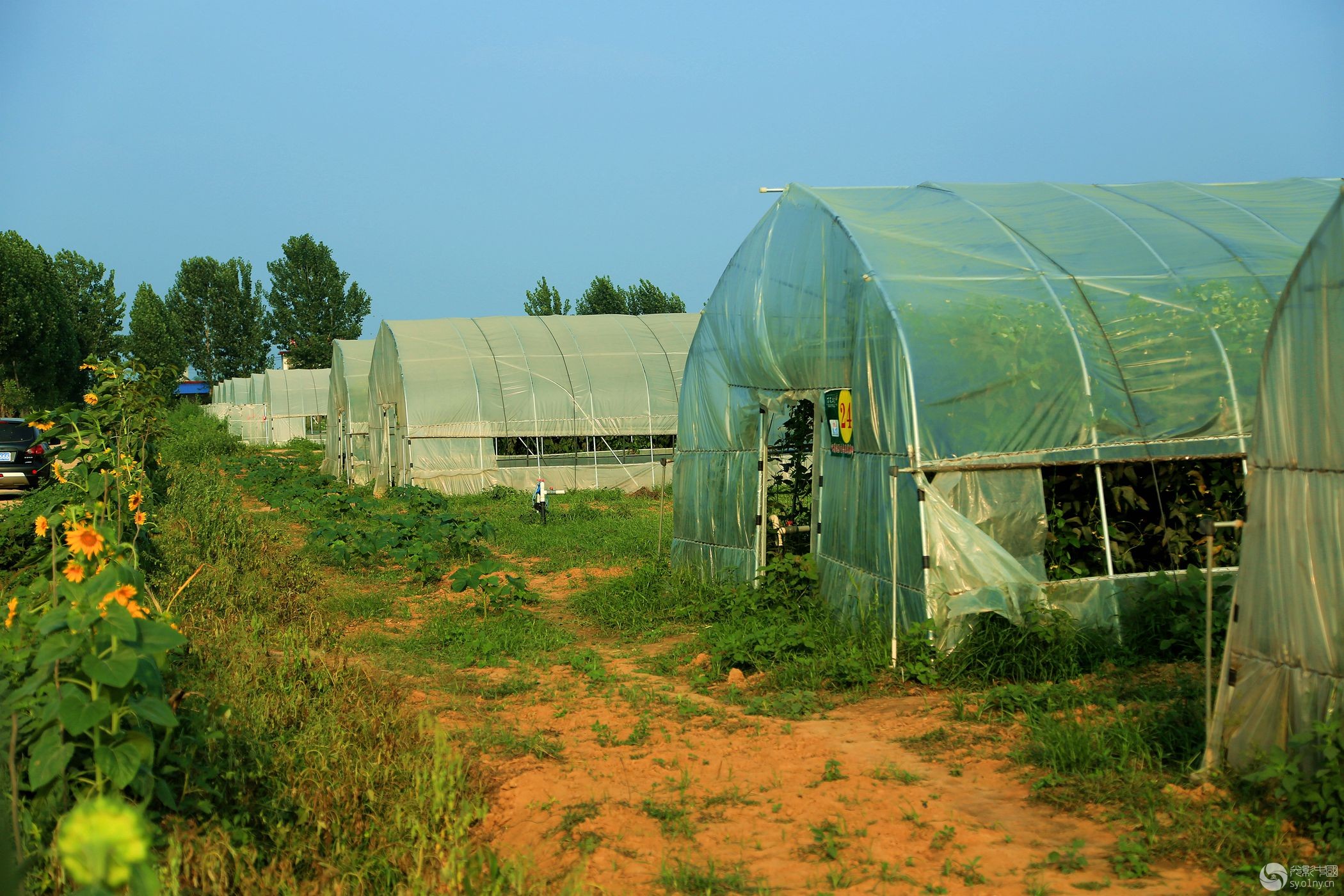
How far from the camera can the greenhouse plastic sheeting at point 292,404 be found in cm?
4841

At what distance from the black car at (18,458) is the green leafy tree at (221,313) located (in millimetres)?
65521

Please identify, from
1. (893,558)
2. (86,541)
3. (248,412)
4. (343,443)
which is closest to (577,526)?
(893,558)

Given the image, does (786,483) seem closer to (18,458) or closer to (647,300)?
(18,458)

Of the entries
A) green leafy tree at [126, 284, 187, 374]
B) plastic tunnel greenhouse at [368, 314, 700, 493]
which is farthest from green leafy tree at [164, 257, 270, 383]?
plastic tunnel greenhouse at [368, 314, 700, 493]

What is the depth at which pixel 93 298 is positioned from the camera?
65750 millimetres

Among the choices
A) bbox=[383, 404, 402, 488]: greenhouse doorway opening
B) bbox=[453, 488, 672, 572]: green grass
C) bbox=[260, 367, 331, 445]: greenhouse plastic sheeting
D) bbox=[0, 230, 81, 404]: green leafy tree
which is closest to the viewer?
bbox=[453, 488, 672, 572]: green grass

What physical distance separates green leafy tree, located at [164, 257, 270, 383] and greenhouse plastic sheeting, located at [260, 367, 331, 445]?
127 ft

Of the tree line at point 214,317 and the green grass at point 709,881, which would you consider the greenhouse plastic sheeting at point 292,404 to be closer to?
the tree line at point 214,317

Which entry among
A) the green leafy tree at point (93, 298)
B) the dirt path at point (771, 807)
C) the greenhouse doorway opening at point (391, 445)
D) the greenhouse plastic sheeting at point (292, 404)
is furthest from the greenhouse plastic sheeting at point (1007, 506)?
the green leafy tree at point (93, 298)

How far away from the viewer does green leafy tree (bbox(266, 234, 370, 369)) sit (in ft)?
258

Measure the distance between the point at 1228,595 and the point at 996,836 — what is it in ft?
13.6

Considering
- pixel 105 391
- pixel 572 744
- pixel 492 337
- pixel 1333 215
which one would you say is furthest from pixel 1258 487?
pixel 492 337

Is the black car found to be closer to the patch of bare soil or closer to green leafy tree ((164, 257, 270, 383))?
the patch of bare soil

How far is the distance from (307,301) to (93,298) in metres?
16.0
